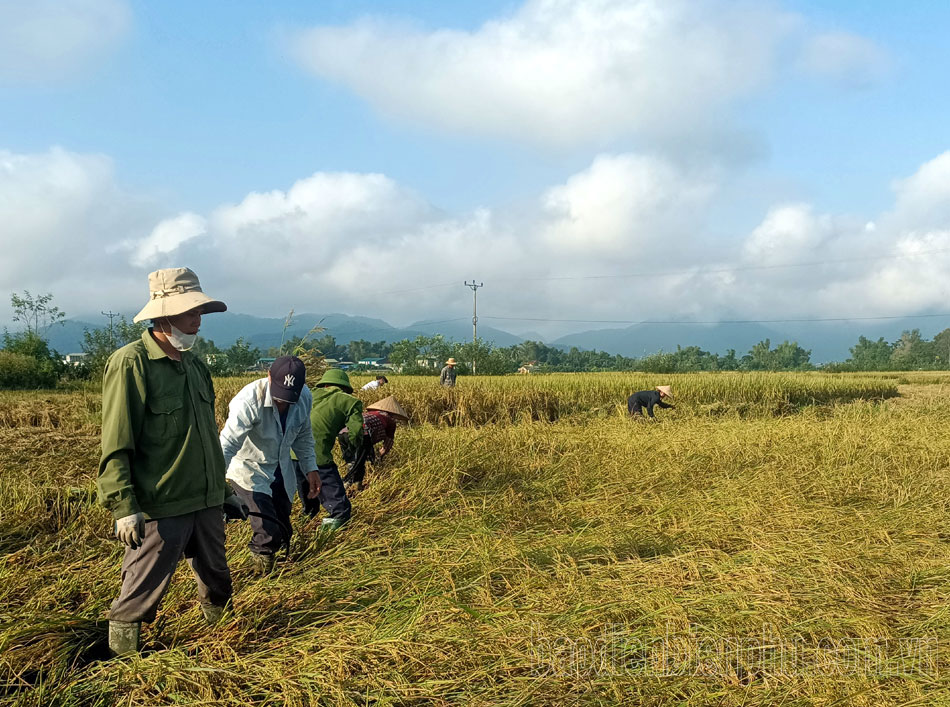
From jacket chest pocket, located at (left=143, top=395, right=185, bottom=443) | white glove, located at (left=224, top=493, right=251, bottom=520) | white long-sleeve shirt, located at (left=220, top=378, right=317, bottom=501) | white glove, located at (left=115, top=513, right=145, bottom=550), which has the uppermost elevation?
jacket chest pocket, located at (left=143, top=395, right=185, bottom=443)

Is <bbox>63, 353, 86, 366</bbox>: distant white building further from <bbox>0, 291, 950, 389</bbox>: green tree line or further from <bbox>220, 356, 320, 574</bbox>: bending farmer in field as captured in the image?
<bbox>220, 356, 320, 574</bbox>: bending farmer in field

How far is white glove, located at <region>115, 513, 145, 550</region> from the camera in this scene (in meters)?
2.30

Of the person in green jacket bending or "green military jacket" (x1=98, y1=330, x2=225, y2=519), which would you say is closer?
"green military jacket" (x1=98, y1=330, x2=225, y2=519)

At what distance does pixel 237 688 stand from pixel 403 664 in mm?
581

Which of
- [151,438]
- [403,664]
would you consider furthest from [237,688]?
[151,438]

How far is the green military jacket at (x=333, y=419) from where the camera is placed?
4.51 meters

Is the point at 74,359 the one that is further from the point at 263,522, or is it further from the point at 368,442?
the point at 263,522

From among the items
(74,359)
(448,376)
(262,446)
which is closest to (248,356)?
(74,359)

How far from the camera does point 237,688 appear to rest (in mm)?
2301

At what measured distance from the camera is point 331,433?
4551 mm

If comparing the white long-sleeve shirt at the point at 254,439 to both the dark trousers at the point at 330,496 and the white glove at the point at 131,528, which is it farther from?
the white glove at the point at 131,528

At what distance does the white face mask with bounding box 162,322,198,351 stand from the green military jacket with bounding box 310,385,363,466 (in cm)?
199

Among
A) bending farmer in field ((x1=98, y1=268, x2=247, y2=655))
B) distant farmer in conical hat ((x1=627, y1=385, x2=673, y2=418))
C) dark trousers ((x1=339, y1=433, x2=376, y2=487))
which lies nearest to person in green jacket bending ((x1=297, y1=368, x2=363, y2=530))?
dark trousers ((x1=339, y1=433, x2=376, y2=487))

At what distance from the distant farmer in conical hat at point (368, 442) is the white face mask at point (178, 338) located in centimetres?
227
